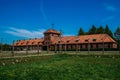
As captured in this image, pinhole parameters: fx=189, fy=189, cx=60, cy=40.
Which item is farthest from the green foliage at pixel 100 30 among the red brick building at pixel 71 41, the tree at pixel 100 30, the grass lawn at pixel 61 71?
the grass lawn at pixel 61 71

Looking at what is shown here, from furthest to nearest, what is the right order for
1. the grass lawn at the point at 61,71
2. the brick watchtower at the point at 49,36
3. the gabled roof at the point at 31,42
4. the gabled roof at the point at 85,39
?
the gabled roof at the point at 31,42 → the brick watchtower at the point at 49,36 → the gabled roof at the point at 85,39 → the grass lawn at the point at 61,71

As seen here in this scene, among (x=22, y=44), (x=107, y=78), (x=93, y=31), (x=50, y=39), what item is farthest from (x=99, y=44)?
(x=107, y=78)

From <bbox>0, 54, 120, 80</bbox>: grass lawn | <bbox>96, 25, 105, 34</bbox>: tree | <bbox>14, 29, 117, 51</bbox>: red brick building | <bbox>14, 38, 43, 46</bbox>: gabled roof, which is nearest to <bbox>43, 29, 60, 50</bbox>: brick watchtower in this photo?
<bbox>14, 29, 117, 51</bbox>: red brick building

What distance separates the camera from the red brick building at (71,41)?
216 ft

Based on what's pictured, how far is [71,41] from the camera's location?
76.4 metres

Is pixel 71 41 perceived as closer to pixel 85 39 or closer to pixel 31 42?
pixel 85 39

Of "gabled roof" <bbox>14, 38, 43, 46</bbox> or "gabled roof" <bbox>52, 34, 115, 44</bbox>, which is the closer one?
"gabled roof" <bbox>52, 34, 115, 44</bbox>

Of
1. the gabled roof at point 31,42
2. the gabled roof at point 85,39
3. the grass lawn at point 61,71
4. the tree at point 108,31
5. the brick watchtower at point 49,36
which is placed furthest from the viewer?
the tree at point 108,31

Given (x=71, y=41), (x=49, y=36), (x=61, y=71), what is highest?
(x=49, y=36)

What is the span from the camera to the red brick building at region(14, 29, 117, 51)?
6581cm

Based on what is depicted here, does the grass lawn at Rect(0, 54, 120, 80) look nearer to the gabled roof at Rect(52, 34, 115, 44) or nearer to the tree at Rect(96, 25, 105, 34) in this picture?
the gabled roof at Rect(52, 34, 115, 44)

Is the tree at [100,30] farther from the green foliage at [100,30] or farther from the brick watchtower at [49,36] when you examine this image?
the brick watchtower at [49,36]

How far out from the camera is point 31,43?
309ft

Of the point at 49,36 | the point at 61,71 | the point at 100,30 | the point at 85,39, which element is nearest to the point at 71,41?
the point at 85,39
